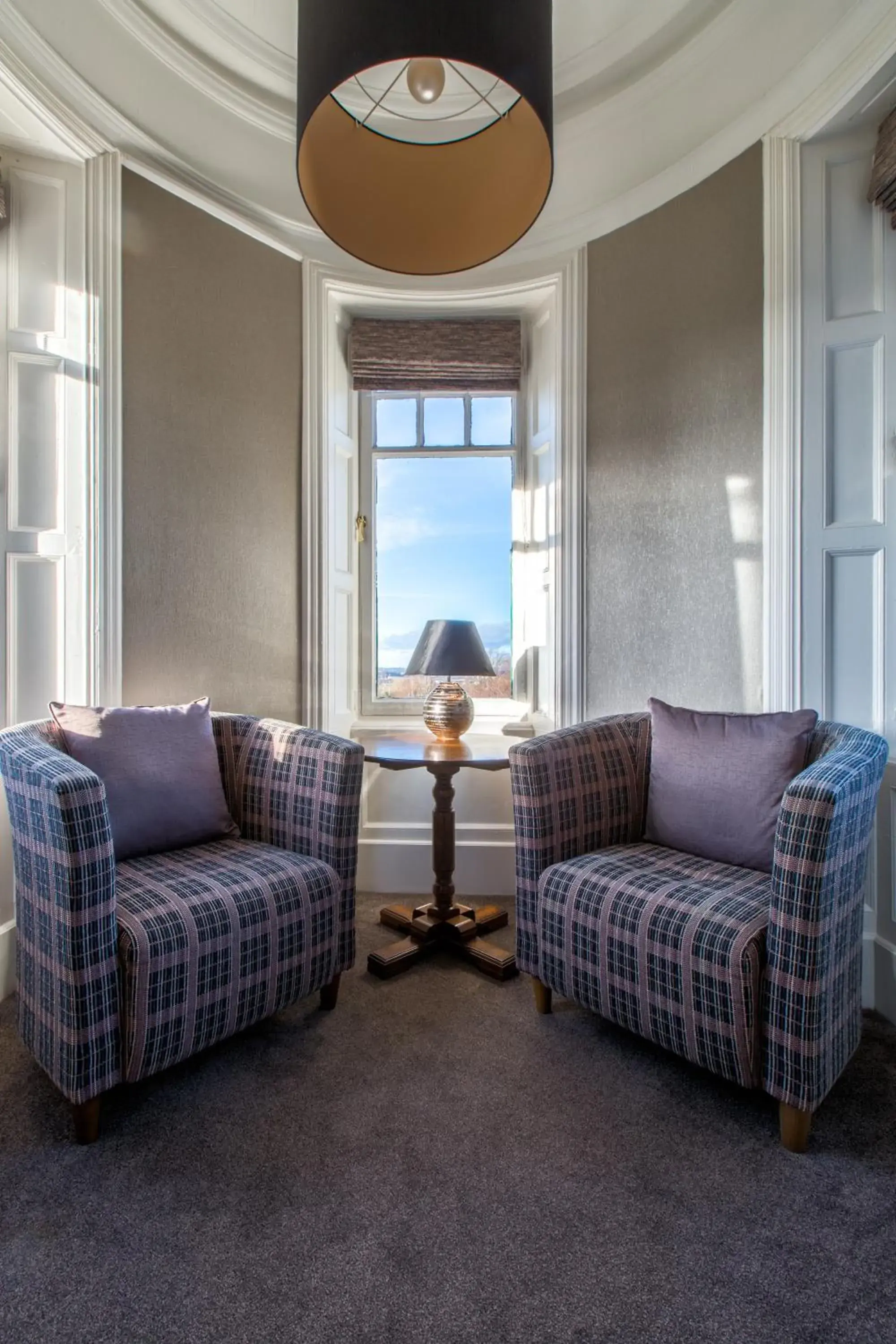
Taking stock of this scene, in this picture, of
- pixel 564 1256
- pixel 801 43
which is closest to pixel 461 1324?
pixel 564 1256

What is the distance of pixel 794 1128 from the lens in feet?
4.64

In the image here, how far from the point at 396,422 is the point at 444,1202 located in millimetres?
2774

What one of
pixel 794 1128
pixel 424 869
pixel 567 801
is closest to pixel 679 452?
pixel 567 801

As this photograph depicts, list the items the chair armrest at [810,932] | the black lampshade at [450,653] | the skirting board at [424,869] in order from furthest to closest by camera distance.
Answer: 1. the skirting board at [424,869]
2. the black lampshade at [450,653]
3. the chair armrest at [810,932]

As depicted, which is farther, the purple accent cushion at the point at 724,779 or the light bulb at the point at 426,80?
the purple accent cushion at the point at 724,779

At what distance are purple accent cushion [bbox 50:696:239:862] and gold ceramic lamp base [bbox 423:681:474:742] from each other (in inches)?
30.5

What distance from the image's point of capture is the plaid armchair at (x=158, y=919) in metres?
1.39

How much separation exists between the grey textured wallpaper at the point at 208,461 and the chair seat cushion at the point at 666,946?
141cm

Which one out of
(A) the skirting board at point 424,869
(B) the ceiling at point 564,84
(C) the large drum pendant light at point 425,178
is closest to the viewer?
(C) the large drum pendant light at point 425,178

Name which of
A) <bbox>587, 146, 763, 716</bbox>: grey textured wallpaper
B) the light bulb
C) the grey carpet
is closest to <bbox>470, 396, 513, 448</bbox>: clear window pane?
<bbox>587, 146, 763, 716</bbox>: grey textured wallpaper

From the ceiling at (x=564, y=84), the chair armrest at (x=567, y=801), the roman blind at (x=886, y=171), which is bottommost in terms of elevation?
the chair armrest at (x=567, y=801)

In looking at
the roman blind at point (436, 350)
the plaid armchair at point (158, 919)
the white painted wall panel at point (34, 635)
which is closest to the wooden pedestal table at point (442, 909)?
the plaid armchair at point (158, 919)

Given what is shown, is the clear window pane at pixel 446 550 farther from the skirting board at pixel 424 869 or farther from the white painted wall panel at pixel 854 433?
the white painted wall panel at pixel 854 433

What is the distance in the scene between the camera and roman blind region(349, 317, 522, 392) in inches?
116
